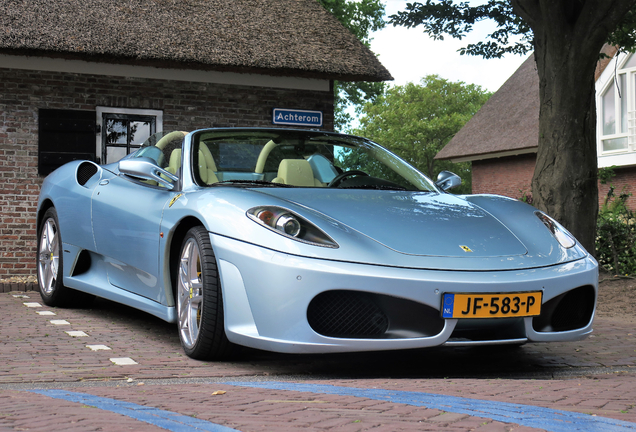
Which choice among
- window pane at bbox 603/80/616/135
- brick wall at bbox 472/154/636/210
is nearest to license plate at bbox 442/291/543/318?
window pane at bbox 603/80/616/135

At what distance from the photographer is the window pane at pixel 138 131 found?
10969 millimetres

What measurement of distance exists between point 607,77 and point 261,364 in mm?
21751

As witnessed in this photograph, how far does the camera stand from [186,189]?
4.59 metres

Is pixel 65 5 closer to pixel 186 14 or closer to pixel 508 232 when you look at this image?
pixel 186 14

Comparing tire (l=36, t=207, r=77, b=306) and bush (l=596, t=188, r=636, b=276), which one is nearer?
tire (l=36, t=207, r=77, b=306)

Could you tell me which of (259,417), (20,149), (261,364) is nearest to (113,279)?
(261,364)

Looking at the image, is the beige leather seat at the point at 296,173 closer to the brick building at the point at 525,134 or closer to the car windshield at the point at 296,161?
the car windshield at the point at 296,161

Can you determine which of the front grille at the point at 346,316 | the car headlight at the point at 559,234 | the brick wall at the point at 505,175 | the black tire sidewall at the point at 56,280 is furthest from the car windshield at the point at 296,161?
the brick wall at the point at 505,175

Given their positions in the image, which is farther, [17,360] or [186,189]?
[186,189]

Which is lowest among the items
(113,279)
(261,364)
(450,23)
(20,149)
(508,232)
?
(261,364)

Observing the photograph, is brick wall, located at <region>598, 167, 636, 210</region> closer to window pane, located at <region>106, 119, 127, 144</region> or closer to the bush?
the bush

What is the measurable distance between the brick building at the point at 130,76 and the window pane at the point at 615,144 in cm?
1335

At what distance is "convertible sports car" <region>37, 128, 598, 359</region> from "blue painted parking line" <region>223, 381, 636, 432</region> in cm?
52

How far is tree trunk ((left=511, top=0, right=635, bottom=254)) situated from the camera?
7852 mm
